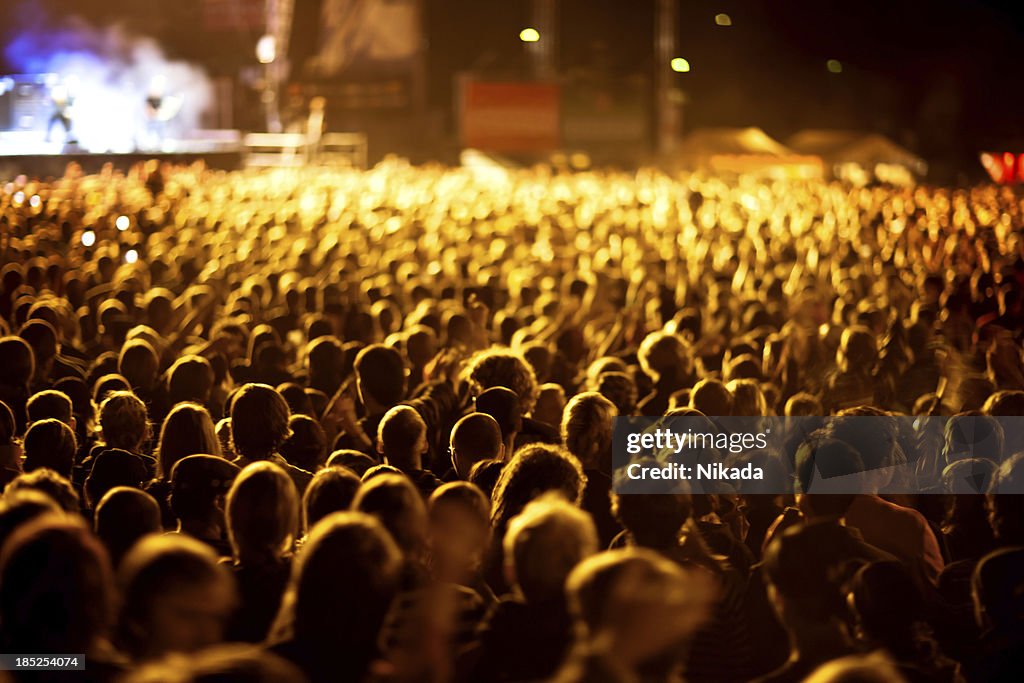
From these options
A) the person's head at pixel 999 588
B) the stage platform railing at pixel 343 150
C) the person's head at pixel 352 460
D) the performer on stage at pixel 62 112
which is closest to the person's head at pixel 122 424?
the person's head at pixel 352 460

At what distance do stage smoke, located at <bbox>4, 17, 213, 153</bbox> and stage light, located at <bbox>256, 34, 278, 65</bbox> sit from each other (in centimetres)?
219

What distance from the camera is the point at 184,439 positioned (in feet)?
13.9

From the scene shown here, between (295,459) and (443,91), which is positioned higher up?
(443,91)

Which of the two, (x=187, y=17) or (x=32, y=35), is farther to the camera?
(x=187, y=17)

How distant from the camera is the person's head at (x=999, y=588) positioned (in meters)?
2.87

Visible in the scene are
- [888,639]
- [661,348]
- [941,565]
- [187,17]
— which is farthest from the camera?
[187,17]

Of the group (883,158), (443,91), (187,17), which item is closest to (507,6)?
(443,91)

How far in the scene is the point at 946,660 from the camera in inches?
114

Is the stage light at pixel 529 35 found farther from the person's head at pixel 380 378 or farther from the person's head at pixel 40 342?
the person's head at pixel 380 378

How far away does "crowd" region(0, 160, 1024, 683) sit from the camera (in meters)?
2.48

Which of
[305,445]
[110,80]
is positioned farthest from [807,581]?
[110,80]

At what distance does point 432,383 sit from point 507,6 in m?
29.7

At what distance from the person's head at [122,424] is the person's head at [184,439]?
1.08 ft

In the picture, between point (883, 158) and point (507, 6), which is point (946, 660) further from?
point (883, 158)
